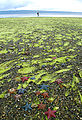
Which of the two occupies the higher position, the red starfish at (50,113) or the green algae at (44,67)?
the green algae at (44,67)

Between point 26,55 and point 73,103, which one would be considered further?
point 26,55

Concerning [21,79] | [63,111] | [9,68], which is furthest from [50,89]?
[9,68]

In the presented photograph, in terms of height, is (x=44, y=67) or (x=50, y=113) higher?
(x=44, y=67)

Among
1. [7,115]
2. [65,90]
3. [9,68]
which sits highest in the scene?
[9,68]

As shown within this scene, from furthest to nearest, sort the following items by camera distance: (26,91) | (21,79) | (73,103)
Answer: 1. (21,79)
2. (26,91)
3. (73,103)

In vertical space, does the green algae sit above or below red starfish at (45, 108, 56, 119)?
above

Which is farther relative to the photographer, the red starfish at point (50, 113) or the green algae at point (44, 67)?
the green algae at point (44, 67)

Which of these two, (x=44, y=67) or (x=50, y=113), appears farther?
(x=44, y=67)

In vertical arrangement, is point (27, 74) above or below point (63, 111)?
above

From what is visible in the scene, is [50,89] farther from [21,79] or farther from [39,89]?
[21,79]

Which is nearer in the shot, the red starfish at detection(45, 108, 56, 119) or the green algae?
the red starfish at detection(45, 108, 56, 119)

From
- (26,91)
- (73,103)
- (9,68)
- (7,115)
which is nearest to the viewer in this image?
(7,115)
